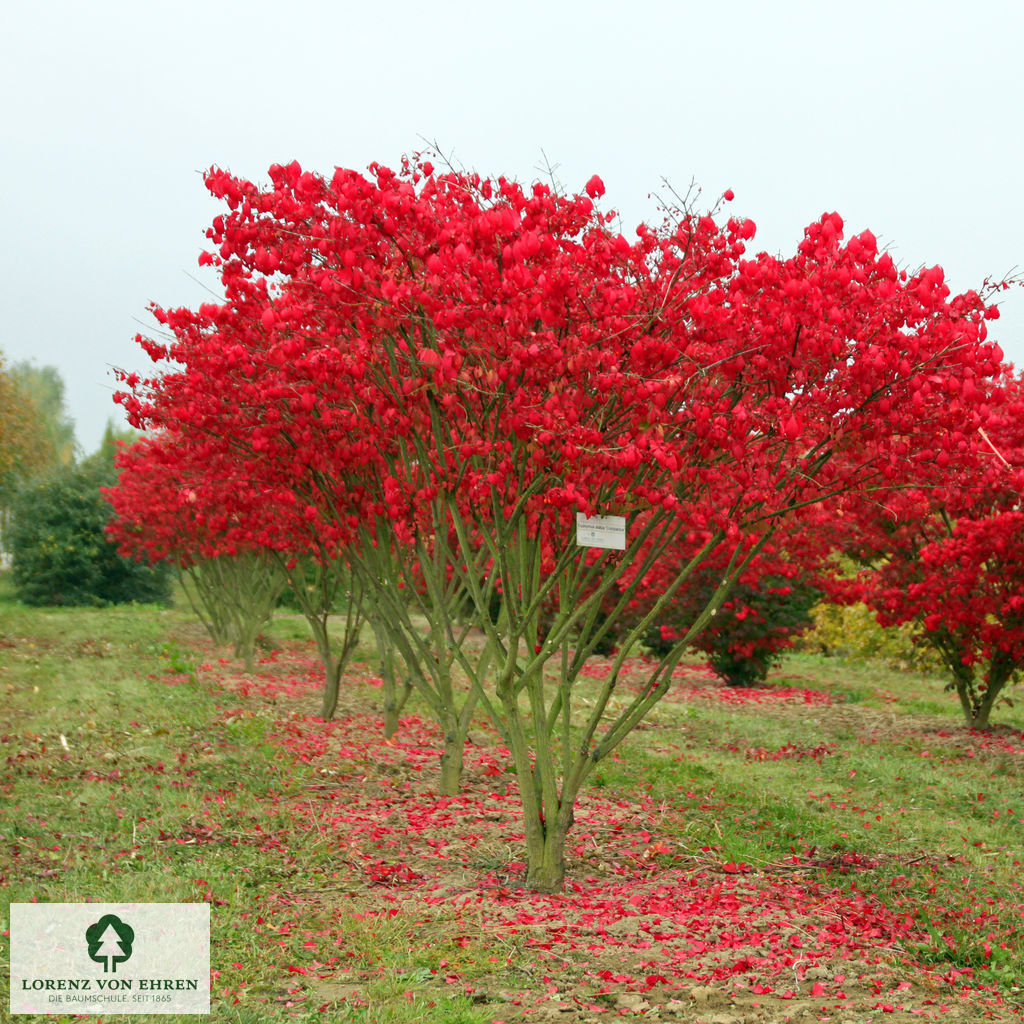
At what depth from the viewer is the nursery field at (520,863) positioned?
172 inches

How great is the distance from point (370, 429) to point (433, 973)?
343 centimetres

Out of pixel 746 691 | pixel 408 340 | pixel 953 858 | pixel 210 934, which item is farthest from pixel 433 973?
pixel 746 691

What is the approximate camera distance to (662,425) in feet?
17.0

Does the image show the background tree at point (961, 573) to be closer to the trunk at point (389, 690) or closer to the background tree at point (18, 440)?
the trunk at point (389, 690)

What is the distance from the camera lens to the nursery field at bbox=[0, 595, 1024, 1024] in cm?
437

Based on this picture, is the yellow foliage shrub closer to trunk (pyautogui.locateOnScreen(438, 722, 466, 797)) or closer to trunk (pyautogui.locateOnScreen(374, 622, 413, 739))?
trunk (pyautogui.locateOnScreen(374, 622, 413, 739))

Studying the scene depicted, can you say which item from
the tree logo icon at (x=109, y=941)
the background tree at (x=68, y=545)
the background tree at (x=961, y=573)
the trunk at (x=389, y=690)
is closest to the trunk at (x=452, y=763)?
the trunk at (x=389, y=690)

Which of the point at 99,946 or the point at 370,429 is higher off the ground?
the point at 370,429

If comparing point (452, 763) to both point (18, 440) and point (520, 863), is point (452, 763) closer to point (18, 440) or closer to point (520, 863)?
point (520, 863)

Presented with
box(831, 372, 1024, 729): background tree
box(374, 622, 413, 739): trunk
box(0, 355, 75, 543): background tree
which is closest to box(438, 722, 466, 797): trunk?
box(374, 622, 413, 739): trunk

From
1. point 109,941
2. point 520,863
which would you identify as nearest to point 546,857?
point 520,863

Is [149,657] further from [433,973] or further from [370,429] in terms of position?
[433,973]

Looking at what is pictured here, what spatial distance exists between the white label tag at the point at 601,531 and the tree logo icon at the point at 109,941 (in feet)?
9.28

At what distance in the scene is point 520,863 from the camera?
20.9 feet
